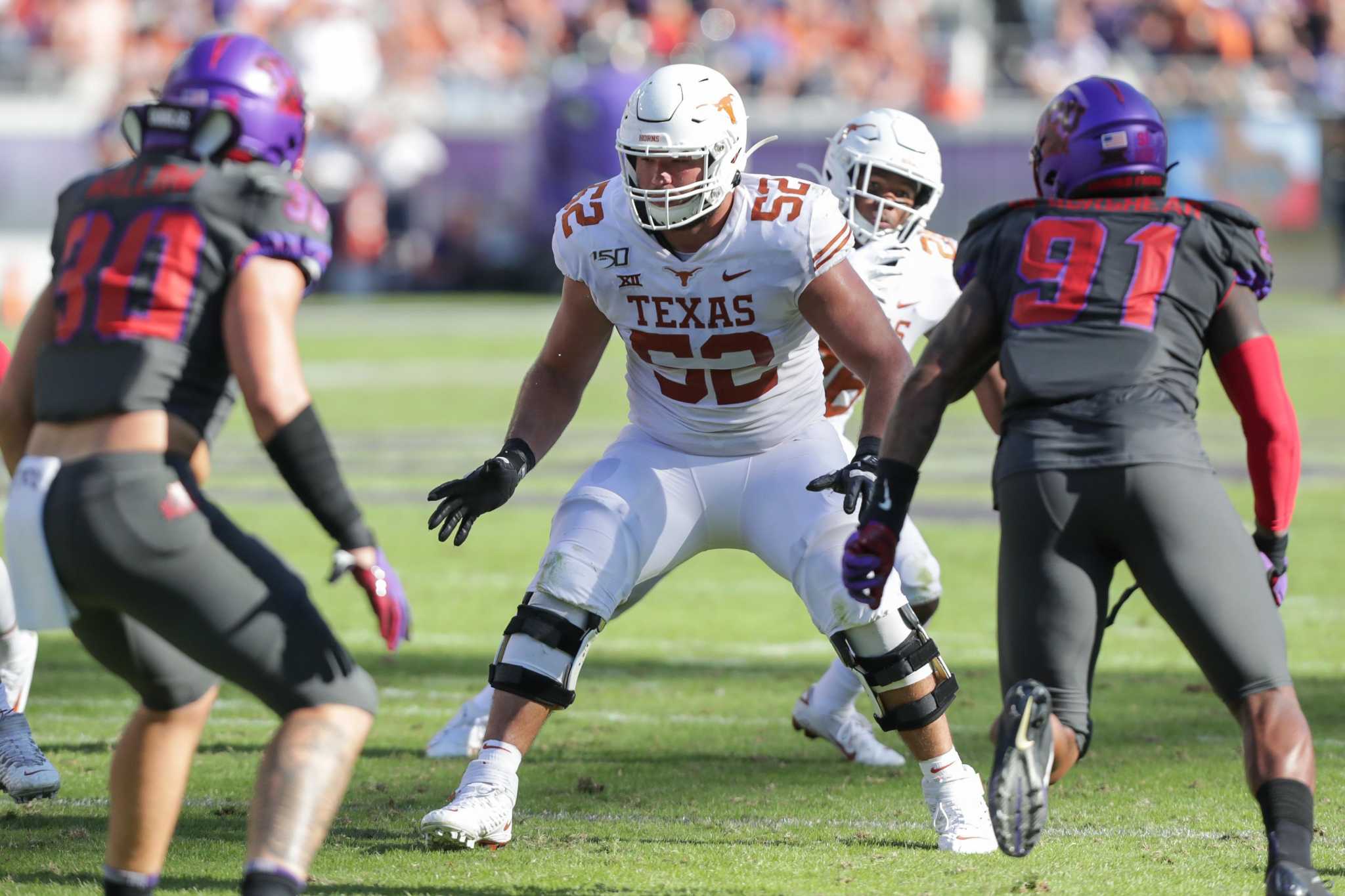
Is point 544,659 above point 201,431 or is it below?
below

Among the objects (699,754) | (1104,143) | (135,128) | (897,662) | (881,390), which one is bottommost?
(699,754)

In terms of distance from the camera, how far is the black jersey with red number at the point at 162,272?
3.17 m

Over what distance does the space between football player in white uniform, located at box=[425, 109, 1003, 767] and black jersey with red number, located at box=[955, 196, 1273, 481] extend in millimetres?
1654

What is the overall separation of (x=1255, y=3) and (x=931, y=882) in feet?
73.4

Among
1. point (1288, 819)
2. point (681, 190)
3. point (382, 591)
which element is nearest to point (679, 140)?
point (681, 190)

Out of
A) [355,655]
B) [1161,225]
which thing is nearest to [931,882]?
[1161,225]

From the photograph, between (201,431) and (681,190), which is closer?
(201,431)

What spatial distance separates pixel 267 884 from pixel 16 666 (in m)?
1.99

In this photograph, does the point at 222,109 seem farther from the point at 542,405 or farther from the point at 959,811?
the point at 959,811

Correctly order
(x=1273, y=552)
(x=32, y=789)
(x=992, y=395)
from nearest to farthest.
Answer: (x=1273, y=552) → (x=32, y=789) → (x=992, y=395)

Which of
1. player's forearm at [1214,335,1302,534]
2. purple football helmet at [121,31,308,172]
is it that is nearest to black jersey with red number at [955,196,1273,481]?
player's forearm at [1214,335,1302,534]

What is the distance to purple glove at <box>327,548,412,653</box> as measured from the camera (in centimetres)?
322

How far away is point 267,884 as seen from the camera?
10.2 ft

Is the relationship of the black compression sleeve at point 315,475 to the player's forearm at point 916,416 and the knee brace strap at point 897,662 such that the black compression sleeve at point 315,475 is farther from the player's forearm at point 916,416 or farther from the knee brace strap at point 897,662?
the knee brace strap at point 897,662
